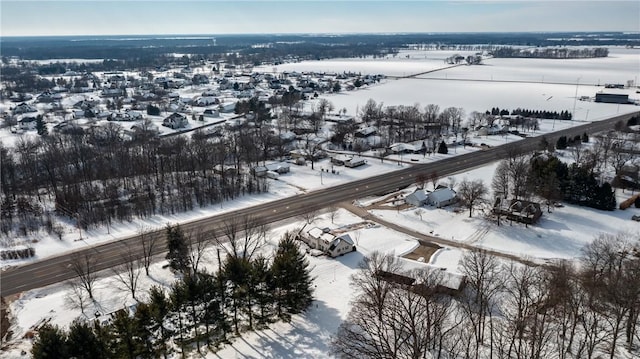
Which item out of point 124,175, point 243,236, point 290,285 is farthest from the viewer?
point 124,175

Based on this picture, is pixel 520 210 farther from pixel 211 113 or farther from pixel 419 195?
pixel 211 113

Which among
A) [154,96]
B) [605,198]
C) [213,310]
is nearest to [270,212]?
[213,310]

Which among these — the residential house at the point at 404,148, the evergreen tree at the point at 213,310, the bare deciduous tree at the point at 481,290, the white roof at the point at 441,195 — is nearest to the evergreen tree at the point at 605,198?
the white roof at the point at 441,195

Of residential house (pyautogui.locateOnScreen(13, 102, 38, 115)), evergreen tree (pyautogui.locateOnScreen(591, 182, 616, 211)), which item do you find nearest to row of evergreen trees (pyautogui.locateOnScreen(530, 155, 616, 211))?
evergreen tree (pyautogui.locateOnScreen(591, 182, 616, 211))

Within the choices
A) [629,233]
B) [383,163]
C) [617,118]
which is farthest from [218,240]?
[617,118]

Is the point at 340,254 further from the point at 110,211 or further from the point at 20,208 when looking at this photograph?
the point at 20,208

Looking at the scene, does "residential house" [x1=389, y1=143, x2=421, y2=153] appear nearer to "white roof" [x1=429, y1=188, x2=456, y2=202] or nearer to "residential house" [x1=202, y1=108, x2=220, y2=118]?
"white roof" [x1=429, y1=188, x2=456, y2=202]

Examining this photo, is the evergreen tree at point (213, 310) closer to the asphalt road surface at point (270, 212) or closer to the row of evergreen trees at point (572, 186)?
the asphalt road surface at point (270, 212)
